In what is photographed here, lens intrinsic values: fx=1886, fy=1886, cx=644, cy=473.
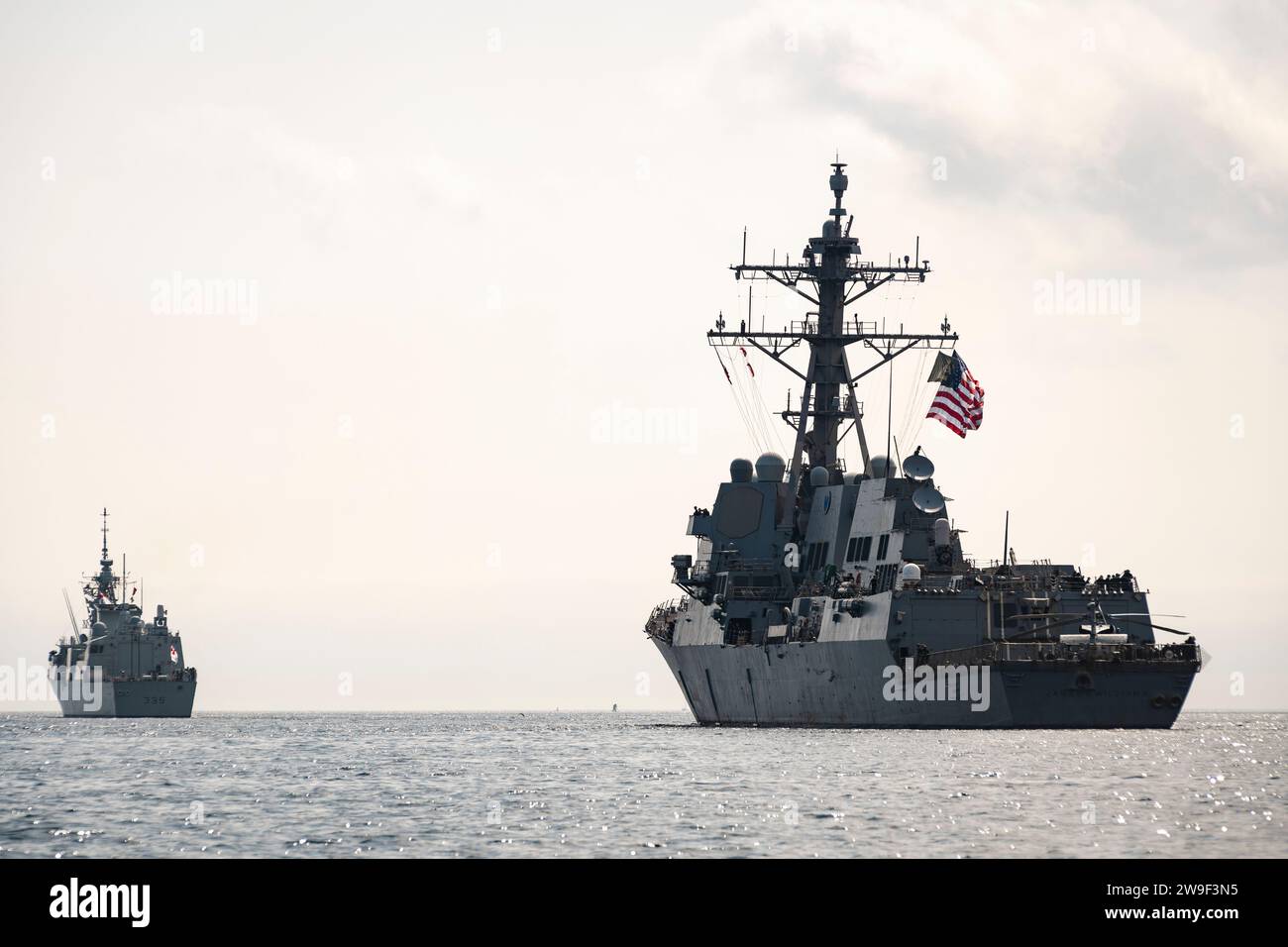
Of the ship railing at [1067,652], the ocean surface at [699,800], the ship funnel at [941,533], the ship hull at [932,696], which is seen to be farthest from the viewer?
the ship funnel at [941,533]

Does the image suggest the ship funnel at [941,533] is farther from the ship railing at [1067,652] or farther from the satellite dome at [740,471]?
the satellite dome at [740,471]

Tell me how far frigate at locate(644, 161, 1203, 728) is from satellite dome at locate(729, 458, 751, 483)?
2.0 inches

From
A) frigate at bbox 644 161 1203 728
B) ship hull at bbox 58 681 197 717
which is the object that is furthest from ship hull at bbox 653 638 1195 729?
ship hull at bbox 58 681 197 717

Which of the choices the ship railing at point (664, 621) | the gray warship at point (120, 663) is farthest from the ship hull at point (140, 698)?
the ship railing at point (664, 621)

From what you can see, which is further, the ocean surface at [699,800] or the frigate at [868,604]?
the frigate at [868,604]

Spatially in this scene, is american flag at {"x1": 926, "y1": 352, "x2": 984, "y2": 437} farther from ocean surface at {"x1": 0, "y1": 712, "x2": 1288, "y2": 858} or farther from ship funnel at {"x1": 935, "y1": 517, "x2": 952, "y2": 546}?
ocean surface at {"x1": 0, "y1": 712, "x2": 1288, "y2": 858}

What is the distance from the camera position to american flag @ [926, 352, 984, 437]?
55.9 m

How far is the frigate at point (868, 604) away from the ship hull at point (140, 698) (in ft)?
183

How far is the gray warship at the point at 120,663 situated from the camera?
396ft

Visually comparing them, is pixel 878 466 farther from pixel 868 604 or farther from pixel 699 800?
pixel 699 800

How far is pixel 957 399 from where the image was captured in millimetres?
55875
